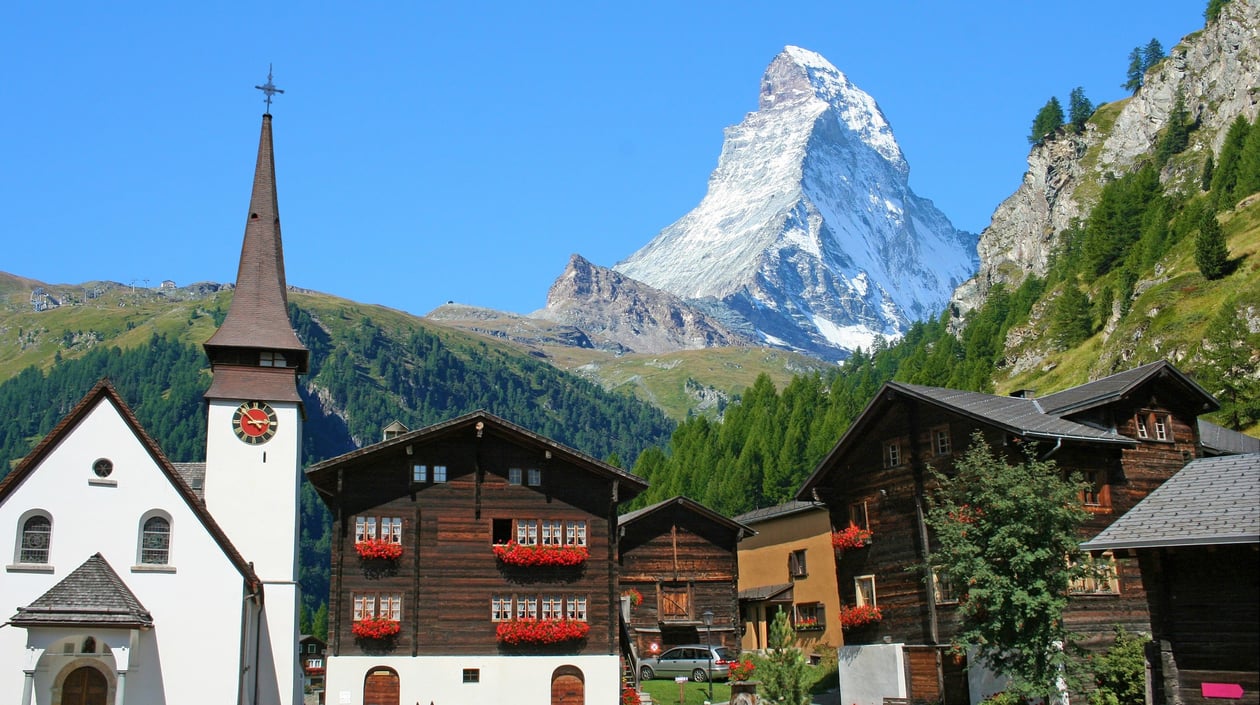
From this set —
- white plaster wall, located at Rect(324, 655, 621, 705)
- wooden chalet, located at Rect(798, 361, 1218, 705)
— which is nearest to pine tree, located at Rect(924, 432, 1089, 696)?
wooden chalet, located at Rect(798, 361, 1218, 705)

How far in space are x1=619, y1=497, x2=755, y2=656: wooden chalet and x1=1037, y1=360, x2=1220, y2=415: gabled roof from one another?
733 inches

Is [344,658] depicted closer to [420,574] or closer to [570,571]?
[420,574]

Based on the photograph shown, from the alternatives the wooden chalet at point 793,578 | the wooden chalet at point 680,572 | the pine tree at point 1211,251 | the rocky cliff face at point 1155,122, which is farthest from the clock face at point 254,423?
the rocky cliff face at point 1155,122

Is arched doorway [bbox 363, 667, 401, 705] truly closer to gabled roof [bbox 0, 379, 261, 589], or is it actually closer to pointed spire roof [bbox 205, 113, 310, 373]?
gabled roof [bbox 0, 379, 261, 589]

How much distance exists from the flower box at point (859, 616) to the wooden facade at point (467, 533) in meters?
8.60

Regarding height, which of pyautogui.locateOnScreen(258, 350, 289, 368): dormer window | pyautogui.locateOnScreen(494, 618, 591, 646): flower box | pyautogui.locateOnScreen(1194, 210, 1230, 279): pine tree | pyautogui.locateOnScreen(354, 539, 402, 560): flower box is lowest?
pyautogui.locateOnScreen(494, 618, 591, 646): flower box

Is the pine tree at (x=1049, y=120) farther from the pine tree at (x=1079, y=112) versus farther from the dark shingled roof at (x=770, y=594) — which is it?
the dark shingled roof at (x=770, y=594)

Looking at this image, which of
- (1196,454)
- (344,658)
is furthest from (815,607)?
(344,658)

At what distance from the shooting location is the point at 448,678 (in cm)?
4459

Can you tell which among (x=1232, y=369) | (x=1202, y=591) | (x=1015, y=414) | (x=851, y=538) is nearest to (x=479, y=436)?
(x=851, y=538)

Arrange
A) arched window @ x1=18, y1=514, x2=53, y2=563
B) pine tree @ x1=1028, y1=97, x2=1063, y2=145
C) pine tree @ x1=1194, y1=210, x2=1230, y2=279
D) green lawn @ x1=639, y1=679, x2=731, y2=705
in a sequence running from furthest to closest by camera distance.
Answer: pine tree @ x1=1028, y1=97, x2=1063, y2=145 → pine tree @ x1=1194, y1=210, x2=1230, y2=279 → green lawn @ x1=639, y1=679, x2=731, y2=705 → arched window @ x1=18, y1=514, x2=53, y2=563

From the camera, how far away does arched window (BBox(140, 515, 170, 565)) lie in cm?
3944

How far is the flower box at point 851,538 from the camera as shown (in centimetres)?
4734

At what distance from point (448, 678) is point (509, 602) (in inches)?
134
